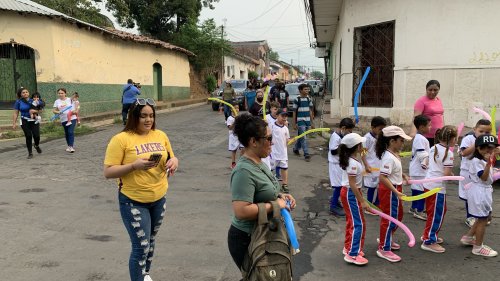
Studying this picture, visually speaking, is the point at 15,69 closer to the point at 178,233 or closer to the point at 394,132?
the point at 178,233

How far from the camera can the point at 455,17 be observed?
11.0 meters

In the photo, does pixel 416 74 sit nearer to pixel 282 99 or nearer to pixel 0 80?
pixel 282 99

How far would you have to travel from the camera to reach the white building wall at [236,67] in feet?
142

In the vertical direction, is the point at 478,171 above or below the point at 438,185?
above

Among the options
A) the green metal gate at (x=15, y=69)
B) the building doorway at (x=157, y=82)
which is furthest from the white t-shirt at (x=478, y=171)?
the building doorway at (x=157, y=82)

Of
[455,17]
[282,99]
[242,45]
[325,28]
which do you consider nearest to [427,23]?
[455,17]

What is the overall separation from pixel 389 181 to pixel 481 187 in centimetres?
106

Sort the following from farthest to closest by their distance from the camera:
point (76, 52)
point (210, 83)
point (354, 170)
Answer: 1. point (210, 83)
2. point (76, 52)
3. point (354, 170)


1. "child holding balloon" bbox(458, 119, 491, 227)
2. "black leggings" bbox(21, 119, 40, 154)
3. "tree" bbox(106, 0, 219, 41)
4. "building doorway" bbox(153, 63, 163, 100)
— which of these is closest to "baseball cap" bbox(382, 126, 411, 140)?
"child holding balloon" bbox(458, 119, 491, 227)

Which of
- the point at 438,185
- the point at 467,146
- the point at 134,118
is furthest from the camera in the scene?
the point at 467,146

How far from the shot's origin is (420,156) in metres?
5.59

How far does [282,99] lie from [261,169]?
9598mm

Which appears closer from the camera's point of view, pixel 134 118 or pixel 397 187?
pixel 134 118

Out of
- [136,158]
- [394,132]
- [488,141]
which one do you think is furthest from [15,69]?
[488,141]
